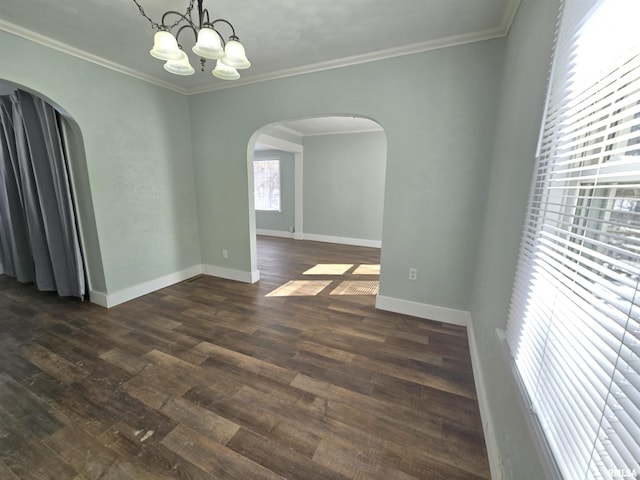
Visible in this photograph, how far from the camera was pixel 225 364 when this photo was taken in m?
2.03

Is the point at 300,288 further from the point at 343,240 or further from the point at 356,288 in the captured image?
the point at 343,240

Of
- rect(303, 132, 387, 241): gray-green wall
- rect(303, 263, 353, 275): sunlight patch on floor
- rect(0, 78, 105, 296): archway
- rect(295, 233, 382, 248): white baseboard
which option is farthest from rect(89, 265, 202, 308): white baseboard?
rect(303, 132, 387, 241): gray-green wall

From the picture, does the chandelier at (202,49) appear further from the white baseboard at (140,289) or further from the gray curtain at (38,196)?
the white baseboard at (140,289)

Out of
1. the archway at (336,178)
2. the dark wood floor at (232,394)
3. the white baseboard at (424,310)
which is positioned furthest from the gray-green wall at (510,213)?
the archway at (336,178)

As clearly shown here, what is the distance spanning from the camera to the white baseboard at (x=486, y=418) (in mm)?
1240

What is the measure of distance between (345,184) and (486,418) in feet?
16.5

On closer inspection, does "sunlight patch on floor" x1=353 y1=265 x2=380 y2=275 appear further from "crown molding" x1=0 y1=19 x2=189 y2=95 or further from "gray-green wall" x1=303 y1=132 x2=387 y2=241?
"crown molding" x1=0 y1=19 x2=189 y2=95

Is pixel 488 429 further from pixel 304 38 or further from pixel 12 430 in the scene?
pixel 304 38

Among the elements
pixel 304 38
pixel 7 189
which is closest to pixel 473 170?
pixel 304 38

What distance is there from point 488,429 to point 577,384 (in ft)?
3.38

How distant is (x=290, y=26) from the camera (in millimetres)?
2061

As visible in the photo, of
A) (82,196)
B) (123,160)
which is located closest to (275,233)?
(123,160)

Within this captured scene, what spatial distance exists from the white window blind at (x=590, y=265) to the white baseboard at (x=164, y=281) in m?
3.31

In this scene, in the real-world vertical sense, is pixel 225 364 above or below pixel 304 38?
below
